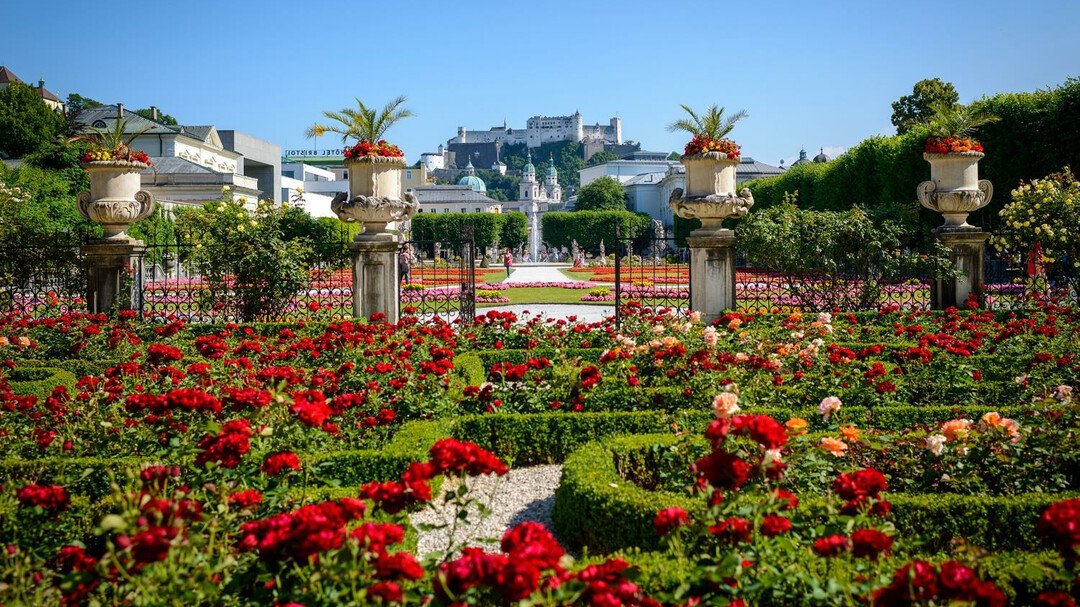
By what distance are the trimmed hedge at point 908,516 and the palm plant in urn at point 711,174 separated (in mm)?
7199

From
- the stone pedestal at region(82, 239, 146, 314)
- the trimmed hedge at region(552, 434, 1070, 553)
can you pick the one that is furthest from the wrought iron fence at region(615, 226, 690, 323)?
the stone pedestal at region(82, 239, 146, 314)

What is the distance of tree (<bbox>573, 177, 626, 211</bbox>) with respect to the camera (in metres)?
88.3

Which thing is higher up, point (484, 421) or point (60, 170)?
point (60, 170)

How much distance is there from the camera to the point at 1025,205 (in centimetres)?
1320

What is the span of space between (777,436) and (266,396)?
2304mm

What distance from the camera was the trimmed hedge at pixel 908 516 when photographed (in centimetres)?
409

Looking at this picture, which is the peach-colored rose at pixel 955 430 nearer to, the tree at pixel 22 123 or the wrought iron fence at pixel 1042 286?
the wrought iron fence at pixel 1042 286

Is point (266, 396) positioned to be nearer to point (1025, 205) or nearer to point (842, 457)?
point (842, 457)

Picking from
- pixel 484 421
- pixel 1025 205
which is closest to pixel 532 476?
pixel 484 421

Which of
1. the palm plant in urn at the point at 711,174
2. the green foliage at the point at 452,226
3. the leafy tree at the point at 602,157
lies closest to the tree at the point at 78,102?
the green foliage at the point at 452,226

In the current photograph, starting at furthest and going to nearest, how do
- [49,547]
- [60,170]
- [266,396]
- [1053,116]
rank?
[60,170]
[1053,116]
[266,396]
[49,547]

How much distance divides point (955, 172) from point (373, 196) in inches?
291

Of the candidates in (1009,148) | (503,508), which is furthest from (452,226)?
(503,508)

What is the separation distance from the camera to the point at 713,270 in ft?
37.2
